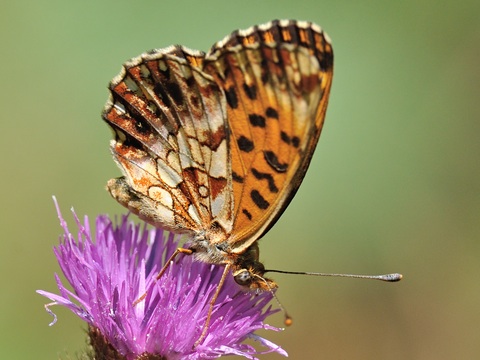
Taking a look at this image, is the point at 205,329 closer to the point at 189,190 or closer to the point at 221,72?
the point at 189,190

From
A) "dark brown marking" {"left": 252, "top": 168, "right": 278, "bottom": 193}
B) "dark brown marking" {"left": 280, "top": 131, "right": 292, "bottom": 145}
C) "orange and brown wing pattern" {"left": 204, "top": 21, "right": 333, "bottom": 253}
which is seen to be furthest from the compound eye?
"dark brown marking" {"left": 280, "top": 131, "right": 292, "bottom": 145}

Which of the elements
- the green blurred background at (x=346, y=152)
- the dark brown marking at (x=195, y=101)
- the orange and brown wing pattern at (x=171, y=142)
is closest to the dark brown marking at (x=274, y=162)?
the orange and brown wing pattern at (x=171, y=142)

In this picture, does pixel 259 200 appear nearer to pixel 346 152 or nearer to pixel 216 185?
pixel 216 185

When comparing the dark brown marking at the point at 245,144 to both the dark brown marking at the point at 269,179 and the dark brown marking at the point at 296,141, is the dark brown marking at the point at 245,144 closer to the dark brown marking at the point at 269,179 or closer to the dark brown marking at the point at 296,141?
the dark brown marking at the point at 269,179

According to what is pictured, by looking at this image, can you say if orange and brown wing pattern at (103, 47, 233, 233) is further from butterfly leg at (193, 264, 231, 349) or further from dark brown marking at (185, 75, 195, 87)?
butterfly leg at (193, 264, 231, 349)

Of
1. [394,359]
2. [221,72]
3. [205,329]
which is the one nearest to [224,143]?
[221,72]

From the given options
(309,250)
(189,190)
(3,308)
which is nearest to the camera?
(189,190)
